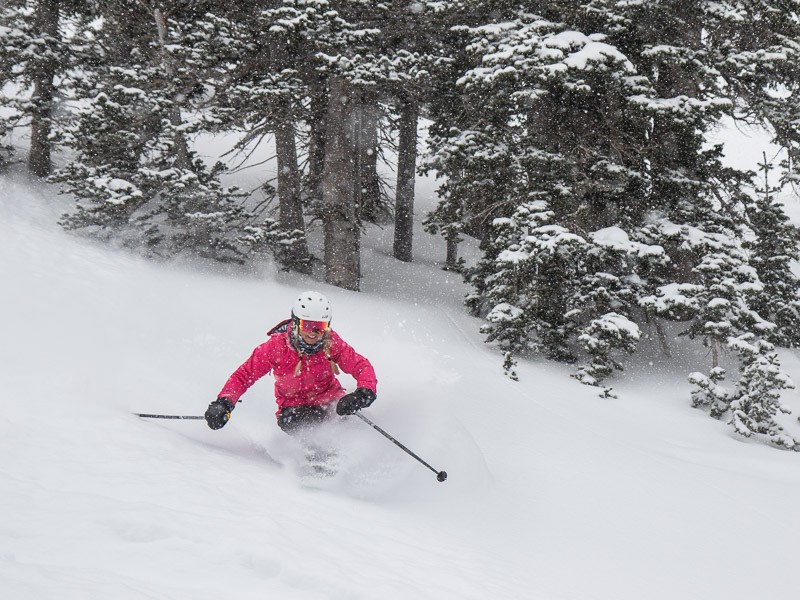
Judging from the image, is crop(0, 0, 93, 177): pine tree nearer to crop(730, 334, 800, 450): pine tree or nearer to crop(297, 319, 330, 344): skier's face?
crop(297, 319, 330, 344): skier's face

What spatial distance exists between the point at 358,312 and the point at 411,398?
5.13 m

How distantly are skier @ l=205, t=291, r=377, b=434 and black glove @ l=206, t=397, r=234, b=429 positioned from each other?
7 cm

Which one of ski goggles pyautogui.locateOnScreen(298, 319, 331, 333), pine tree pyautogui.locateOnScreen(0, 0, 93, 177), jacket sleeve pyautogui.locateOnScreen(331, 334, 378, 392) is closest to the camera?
ski goggles pyautogui.locateOnScreen(298, 319, 331, 333)

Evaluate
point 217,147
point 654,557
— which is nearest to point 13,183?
point 654,557

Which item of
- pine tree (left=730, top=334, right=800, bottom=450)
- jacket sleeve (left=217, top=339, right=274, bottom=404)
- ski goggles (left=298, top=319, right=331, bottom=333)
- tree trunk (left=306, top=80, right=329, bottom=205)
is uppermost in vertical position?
tree trunk (left=306, top=80, right=329, bottom=205)

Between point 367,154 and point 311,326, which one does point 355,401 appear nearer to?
point 311,326

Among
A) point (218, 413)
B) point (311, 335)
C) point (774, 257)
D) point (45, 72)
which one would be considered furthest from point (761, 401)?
point (45, 72)

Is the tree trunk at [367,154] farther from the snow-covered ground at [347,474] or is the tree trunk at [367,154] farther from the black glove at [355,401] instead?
the black glove at [355,401]

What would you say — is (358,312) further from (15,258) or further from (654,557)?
(654,557)

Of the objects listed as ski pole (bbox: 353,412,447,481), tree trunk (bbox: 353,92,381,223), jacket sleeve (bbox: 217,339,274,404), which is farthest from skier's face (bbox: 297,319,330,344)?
tree trunk (bbox: 353,92,381,223)

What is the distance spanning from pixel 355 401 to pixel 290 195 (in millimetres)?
10182

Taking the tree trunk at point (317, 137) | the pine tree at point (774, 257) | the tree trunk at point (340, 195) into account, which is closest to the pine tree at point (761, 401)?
the pine tree at point (774, 257)

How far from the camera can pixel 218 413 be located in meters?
5.42

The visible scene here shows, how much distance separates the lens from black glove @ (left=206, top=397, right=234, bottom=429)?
17.7 ft
